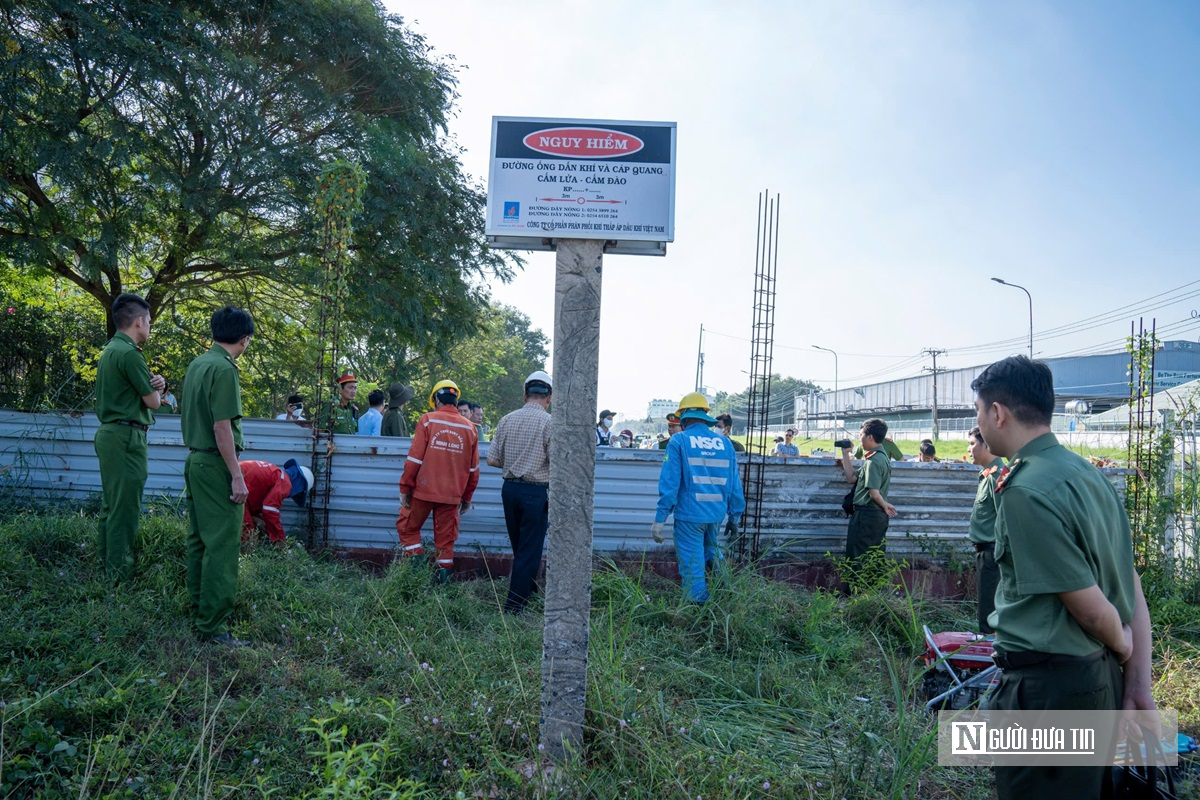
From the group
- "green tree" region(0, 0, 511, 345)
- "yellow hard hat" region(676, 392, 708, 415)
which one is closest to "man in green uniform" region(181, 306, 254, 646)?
"yellow hard hat" region(676, 392, 708, 415)

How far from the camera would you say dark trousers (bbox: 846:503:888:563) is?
6.78 meters

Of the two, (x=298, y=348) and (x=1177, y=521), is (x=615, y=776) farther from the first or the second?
(x=298, y=348)

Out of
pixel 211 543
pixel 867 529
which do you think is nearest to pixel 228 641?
pixel 211 543

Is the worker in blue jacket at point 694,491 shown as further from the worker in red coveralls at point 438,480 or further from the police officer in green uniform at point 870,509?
the worker in red coveralls at point 438,480

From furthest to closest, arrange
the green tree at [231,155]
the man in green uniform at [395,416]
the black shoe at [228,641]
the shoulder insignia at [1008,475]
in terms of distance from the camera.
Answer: the green tree at [231,155], the man in green uniform at [395,416], the black shoe at [228,641], the shoulder insignia at [1008,475]

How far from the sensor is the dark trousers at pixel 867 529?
6.78 metres

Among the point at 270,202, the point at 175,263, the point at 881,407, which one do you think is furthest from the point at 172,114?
the point at 881,407

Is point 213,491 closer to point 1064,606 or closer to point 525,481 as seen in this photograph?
point 525,481

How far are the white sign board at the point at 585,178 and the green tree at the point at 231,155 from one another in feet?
32.5

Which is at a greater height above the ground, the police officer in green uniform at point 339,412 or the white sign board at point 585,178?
the white sign board at point 585,178

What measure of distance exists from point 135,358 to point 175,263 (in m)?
9.86

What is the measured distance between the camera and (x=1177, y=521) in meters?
6.95

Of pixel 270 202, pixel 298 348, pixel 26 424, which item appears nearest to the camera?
pixel 26 424

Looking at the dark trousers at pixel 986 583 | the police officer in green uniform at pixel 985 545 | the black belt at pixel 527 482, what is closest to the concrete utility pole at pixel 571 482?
the black belt at pixel 527 482
